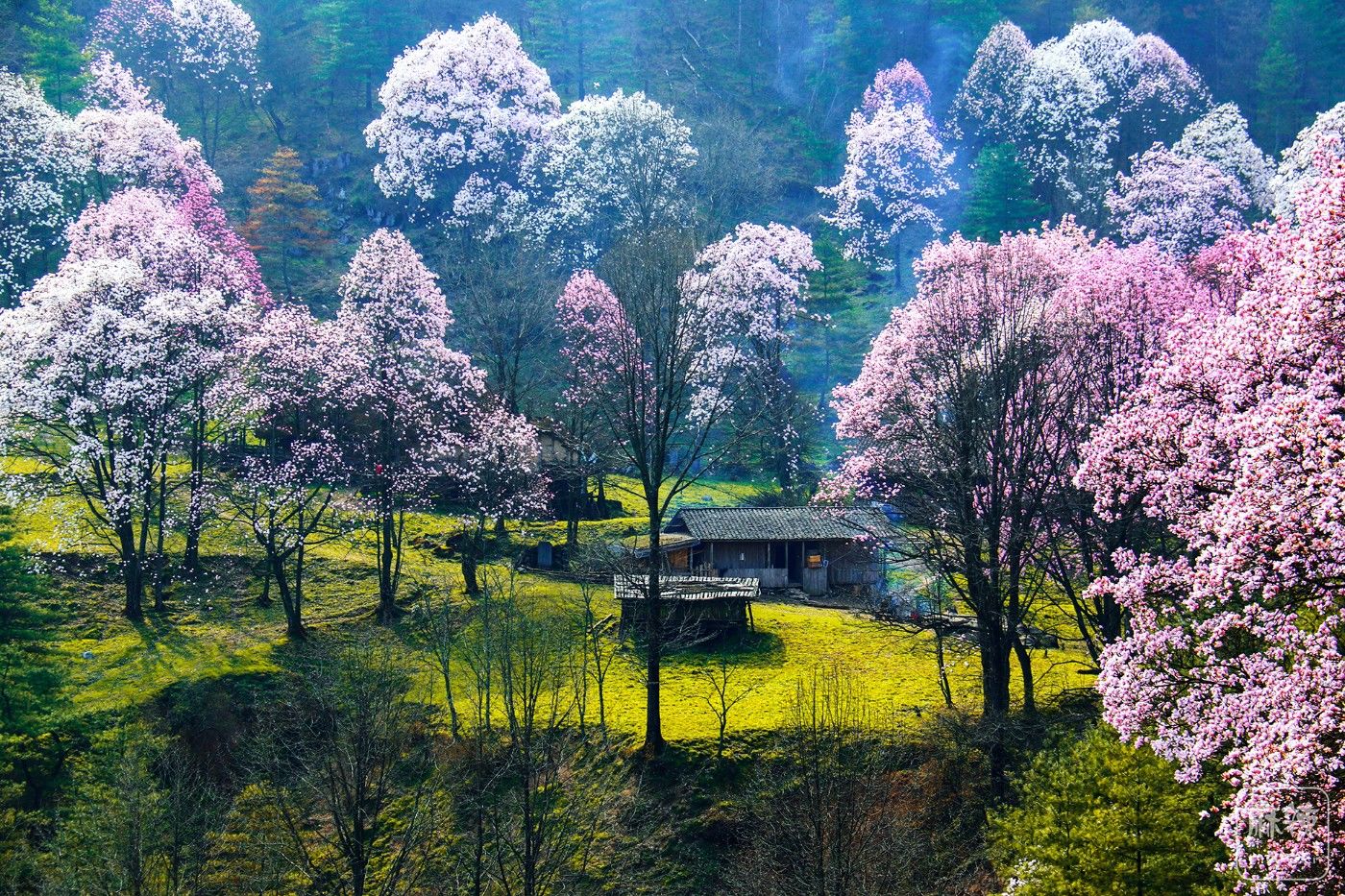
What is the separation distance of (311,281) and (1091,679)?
58.0 metres

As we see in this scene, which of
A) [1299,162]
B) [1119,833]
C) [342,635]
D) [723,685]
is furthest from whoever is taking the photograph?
[1299,162]

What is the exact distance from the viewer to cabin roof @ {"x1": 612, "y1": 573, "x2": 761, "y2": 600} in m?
36.0

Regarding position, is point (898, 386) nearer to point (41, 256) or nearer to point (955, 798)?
point (955, 798)

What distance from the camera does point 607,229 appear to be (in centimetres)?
7269

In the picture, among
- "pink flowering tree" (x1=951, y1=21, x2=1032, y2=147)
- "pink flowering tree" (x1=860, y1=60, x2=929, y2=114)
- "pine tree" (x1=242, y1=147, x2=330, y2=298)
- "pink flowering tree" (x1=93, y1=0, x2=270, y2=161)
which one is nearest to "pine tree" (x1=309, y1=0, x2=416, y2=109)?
"pink flowering tree" (x1=93, y1=0, x2=270, y2=161)

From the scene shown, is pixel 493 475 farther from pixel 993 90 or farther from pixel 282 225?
pixel 993 90

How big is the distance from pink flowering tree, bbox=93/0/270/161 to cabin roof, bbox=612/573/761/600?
204 feet

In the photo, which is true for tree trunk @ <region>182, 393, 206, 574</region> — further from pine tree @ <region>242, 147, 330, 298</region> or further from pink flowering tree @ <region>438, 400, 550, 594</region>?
pine tree @ <region>242, 147, 330, 298</region>

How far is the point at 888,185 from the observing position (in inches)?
3086

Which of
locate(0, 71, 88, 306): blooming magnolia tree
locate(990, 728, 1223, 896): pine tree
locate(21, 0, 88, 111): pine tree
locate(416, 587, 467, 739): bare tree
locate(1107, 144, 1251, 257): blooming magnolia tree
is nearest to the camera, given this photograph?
locate(990, 728, 1223, 896): pine tree

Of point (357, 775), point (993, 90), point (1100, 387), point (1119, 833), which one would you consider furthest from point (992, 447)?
point (993, 90)

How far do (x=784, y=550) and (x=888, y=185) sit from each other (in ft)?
144

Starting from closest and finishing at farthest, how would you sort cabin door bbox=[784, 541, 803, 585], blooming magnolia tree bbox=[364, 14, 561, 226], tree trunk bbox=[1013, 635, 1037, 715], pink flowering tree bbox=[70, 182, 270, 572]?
tree trunk bbox=[1013, 635, 1037, 715] < pink flowering tree bbox=[70, 182, 270, 572] < cabin door bbox=[784, 541, 803, 585] < blooming magnolia tree bbox=[364, 14, 561, 226]

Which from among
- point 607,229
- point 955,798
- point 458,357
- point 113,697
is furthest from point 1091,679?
point 607,229
